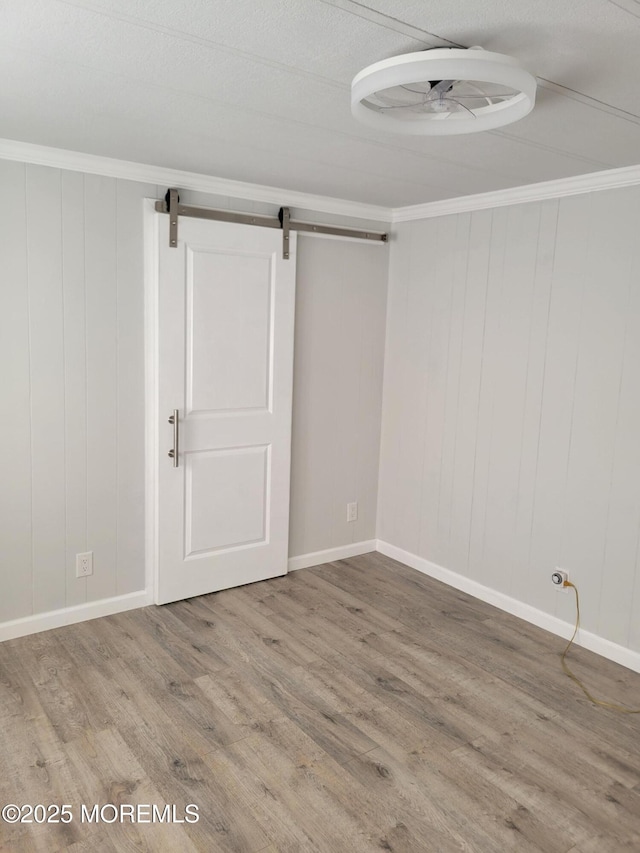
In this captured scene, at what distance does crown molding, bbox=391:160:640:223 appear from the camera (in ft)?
10.0

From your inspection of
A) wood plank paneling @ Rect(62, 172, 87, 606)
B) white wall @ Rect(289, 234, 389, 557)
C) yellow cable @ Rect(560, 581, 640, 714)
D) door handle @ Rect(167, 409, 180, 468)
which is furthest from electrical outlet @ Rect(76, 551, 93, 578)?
yellow cable @ Rect(560, 581, 640, 714)

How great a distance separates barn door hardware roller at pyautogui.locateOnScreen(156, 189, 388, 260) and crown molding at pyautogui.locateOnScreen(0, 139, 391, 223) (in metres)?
0.08

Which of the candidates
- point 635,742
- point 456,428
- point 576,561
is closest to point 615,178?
point 456,428

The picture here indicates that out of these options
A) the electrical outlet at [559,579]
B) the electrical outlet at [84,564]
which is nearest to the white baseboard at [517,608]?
the electrical outlet at [559,579]

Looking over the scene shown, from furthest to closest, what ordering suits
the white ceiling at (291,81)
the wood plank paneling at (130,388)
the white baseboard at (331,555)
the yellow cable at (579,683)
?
the white baseboard at (331,555) → the wood plank paneling at (130,388) → the yellow cable at (579,683) → the white ceiling at (291,81)

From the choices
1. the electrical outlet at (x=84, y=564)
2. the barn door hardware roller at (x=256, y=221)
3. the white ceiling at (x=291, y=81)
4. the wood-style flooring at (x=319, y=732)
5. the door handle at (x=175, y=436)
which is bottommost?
the wood-style flooring at (x=319, y=732)

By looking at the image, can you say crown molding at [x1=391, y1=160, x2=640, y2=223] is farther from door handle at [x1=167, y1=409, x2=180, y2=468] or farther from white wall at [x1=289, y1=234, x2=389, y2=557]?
door handle at [x1=167, y1=409, x2=180, y2=468]

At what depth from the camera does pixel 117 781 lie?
2.27 meters

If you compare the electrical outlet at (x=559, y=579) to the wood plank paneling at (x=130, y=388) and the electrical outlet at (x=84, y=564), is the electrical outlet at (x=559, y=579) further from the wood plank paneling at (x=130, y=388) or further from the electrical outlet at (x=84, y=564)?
the electrical outlet at (x=84, y=564)

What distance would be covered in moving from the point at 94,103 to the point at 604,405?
99.6 inches

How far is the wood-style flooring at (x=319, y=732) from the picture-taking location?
210 centimetres

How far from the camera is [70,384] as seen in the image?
10.7 ft

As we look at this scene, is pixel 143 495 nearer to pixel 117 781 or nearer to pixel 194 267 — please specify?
pixel 194 267

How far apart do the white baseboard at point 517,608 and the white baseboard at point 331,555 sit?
9 cm
